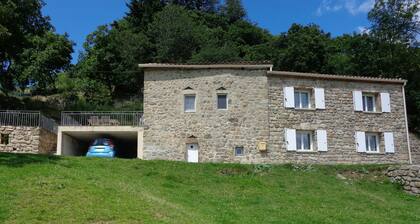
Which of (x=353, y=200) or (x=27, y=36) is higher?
(x=27, y=36)

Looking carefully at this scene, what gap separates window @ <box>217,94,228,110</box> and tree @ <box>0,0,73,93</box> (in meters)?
17.8

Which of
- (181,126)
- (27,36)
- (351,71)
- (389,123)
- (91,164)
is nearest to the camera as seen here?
(91,164)

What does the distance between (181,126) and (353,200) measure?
1102 cm

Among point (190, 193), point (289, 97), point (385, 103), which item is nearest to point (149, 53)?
point (289, 97)

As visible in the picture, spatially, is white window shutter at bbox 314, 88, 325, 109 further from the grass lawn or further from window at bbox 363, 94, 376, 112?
the grass lawn

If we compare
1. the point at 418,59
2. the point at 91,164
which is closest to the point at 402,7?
the point at 418,59

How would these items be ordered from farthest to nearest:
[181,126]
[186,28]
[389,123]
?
[186,28] → [389,123] → [181,126]

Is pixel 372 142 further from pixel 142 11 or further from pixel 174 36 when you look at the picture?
pixel 142 11

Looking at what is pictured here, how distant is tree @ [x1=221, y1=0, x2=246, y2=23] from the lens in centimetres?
6800

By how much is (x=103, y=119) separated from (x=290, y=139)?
11.0 m

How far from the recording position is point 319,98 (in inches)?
1113

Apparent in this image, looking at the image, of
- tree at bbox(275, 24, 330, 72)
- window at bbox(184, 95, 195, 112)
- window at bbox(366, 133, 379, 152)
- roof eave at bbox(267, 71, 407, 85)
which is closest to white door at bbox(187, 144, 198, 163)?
window at bbox(184, 95, 195, 112)

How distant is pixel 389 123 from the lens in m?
29.0

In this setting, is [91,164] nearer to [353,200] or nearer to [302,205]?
[302,205]
